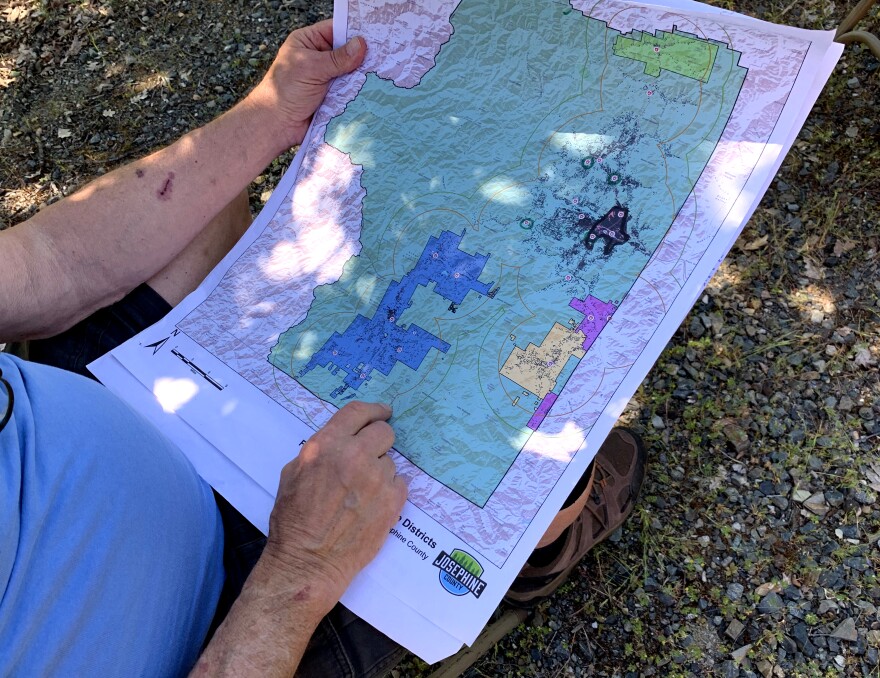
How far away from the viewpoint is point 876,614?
164 cm

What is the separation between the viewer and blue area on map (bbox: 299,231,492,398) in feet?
3.81

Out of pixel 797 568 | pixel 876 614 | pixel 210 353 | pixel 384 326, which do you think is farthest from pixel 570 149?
pixel 876 614

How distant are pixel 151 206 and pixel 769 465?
1734 mm

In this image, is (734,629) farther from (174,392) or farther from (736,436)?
(174,392)

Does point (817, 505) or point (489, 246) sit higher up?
point (489, 246)

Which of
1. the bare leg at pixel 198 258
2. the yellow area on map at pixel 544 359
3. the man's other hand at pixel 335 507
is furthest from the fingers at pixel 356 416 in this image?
the bare leg at pixel 198 258

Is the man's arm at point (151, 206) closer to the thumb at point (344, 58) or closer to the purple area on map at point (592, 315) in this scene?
the thumb at point (344, 58)

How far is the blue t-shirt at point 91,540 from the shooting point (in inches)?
34.4

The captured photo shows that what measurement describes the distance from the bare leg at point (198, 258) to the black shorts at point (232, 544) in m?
0.03

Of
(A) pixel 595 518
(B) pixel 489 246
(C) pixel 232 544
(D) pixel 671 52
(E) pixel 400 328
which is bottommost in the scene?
(A) pixel 595 518

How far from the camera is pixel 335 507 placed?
1.05 m

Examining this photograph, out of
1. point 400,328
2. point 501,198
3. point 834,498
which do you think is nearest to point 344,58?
point 501,198

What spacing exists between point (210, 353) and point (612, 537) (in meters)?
1.23

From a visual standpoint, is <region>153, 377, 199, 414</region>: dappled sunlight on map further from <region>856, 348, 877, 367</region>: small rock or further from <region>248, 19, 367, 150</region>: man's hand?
<region>856, 348, 877, 367</region>: small rock
